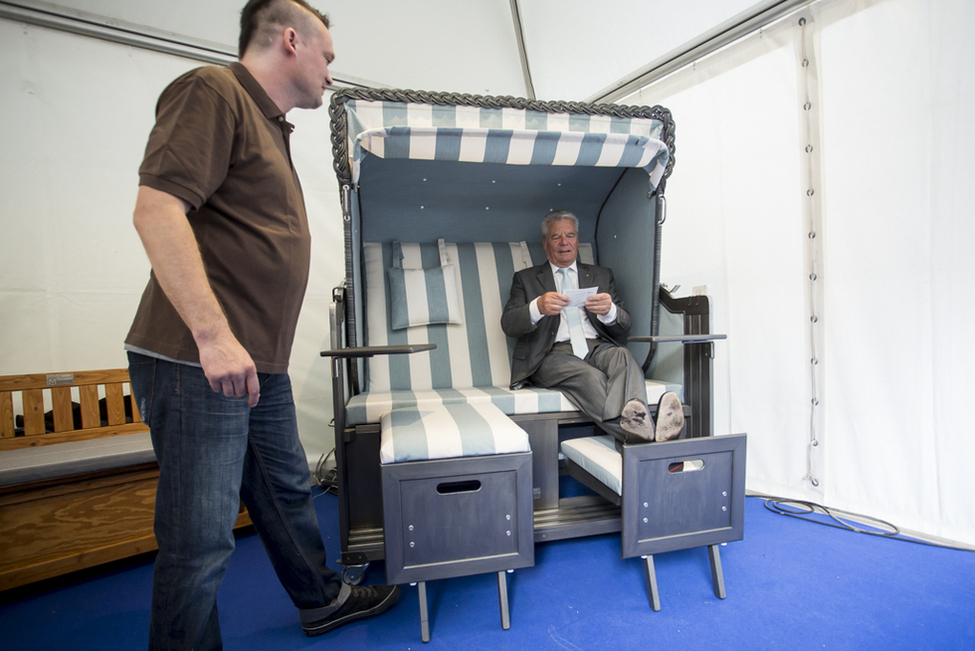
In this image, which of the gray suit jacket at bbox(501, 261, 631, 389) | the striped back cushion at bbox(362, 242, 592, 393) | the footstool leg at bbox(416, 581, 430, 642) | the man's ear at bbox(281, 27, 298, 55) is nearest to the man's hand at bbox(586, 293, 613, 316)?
the gray suit jacket at bbox(501, 261, 631, 389)

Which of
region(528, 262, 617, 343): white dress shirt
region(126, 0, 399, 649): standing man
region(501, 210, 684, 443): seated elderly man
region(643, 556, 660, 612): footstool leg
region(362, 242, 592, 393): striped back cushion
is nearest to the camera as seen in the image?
region(126, 0, 399, 649): standing man

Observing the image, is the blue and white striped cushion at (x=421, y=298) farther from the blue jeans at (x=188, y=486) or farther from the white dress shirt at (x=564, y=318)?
the blue jeans at (x=188, y=486)

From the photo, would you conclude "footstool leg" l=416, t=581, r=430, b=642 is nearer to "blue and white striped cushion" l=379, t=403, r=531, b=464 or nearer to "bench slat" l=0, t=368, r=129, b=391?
"blue and white striped cushion" l=379, t=403, r=531, b=464

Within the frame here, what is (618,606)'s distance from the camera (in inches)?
60.8

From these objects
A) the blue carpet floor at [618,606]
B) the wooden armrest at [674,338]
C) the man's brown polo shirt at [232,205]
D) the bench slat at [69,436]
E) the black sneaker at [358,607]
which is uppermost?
the man's brown polo shirt at [232,205]

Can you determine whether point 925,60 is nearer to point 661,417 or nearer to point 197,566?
point 661,417

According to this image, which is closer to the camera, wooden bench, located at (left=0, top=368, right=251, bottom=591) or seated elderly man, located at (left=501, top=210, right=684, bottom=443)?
wooden bench, located at (left=0, top=368, right=251, bottom=591)

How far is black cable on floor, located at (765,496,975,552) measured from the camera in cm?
193

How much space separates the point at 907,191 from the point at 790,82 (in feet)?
2.62

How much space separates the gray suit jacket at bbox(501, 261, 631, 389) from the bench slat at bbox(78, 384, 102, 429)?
2.02 meters

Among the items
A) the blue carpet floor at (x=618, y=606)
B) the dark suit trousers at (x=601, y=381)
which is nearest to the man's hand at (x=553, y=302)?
the dark suit trousers at (x=601, y=381)

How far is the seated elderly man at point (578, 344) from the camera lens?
1764mm

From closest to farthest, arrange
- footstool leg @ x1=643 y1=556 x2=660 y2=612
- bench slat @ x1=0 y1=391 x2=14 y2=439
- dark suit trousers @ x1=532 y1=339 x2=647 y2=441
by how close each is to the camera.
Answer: footstool leg @ x1=643 y1=556 x2=660 y2=612 < dark suit trousers @ x1=532 y1=339 x2=647 y2=441 < bench slat @ x1=0 y1=391 x2=14 y2=439

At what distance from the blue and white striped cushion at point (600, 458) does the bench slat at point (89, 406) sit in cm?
224
